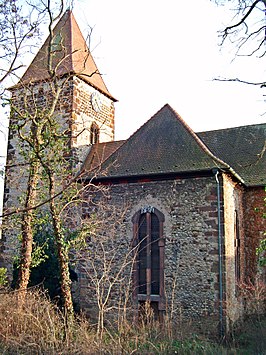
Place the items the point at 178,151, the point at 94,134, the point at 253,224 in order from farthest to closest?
the point at 94,134
the point at 253,224
the point at 178,151

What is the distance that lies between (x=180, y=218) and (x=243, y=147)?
5.34 metres

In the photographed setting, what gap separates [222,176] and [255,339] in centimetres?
478

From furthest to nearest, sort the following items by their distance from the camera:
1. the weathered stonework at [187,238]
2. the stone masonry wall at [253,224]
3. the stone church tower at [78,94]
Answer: the stone church tower at [78,94], the stone masonry wall at [253,224], the weathered stonework at [187,238]

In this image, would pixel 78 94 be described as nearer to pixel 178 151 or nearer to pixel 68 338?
pixel 178 151

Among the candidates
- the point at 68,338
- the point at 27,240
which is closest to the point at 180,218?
the point at 27,240

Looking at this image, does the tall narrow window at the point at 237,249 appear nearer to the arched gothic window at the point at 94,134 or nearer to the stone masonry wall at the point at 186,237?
the stone masonry wall at the point at 186,237

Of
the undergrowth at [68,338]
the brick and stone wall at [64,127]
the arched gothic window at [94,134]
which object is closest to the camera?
the undergrowth at [68,338]

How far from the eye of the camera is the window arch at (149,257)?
13.2m

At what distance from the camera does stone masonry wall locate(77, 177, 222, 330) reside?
12562mm

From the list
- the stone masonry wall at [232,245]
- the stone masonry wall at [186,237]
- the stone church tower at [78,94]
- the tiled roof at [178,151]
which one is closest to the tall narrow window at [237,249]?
the stone masonry wall at [232,245]

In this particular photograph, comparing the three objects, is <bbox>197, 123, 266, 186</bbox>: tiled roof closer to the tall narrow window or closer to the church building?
the church building

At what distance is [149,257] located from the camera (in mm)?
13602

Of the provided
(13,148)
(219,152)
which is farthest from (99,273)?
(13,148)

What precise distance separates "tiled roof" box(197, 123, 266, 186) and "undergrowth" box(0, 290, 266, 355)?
7.26 meters
